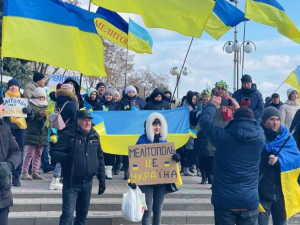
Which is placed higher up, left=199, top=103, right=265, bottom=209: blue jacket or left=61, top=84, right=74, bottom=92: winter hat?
left=61, top=84, right=74, bottom=92: winter hat

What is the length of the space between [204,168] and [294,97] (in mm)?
2586

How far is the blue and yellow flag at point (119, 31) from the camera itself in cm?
1235

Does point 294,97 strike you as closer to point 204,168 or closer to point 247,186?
point 204,168

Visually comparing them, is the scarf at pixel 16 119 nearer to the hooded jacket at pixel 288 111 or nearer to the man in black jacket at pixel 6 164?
the man in black jacket at pixel 6 164

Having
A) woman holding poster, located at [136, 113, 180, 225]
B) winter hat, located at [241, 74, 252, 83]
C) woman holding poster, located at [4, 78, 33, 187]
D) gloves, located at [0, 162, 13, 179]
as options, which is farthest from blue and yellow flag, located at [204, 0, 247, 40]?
gloves, located at [0, 162, 13, 179]

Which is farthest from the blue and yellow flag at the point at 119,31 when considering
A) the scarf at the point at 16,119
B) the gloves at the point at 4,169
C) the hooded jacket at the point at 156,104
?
the gloves at the point at 4,169

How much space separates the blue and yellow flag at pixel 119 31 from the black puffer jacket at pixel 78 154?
573cm

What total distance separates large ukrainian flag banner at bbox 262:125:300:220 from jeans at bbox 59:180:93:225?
2.43 meters

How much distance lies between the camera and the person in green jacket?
32.5ft

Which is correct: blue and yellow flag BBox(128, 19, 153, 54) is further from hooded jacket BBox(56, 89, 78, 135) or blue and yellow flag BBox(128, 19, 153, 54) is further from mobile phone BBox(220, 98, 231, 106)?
mobile phone BBox(220, 98, 231, 106)

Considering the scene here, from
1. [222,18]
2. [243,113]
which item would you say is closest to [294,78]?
[222,18]

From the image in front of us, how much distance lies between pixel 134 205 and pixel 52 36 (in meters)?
2.51

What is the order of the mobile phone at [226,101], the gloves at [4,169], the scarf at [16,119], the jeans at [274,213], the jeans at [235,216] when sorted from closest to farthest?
the gloves at [4,169] → the jeans at [235,216] → the jeans at [274,213] → the mobile phone at [226,101] → the scarf at [16,119]

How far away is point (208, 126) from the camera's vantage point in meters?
5.59
